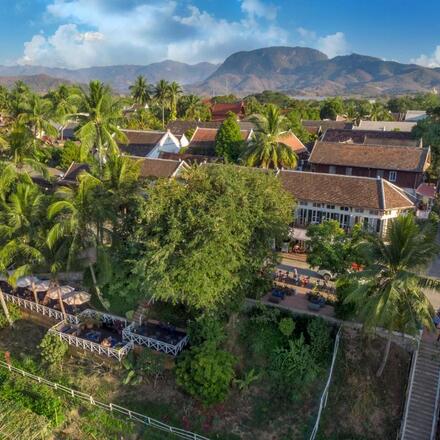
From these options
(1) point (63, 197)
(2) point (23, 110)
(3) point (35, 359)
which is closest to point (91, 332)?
(3) point (35, 359)

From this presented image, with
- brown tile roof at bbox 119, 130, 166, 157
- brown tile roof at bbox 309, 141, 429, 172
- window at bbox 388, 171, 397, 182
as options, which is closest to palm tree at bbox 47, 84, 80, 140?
brown tile roof at bbox 119, 130, 166, 157

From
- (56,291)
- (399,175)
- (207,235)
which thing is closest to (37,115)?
(56,291)

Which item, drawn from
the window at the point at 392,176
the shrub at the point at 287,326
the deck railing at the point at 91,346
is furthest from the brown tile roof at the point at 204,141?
the shrub at the point at 287,326

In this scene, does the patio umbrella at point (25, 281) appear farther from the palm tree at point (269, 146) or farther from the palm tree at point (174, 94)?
the palm tree at point (174, 94)

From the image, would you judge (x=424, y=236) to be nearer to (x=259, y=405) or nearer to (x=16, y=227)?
(x=259, y=405)

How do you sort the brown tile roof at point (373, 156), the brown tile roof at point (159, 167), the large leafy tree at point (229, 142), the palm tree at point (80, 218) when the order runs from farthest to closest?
the large leafy tree at point (229, 142)
the brown tile roof at point (159, 167)
the brown tile roof at point (373, 156)
the palm tree at point (80, 218)

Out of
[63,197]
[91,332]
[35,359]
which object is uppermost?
[63,197]
